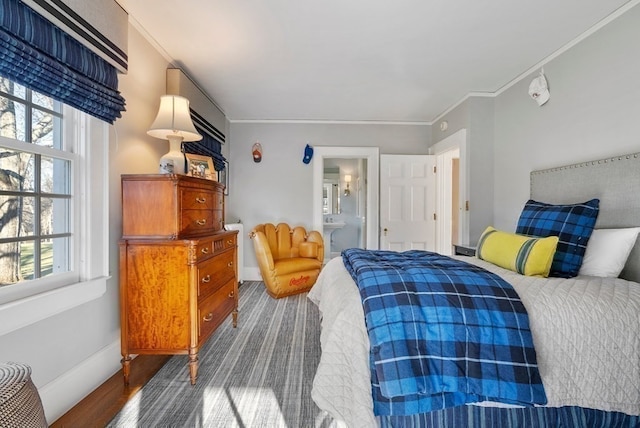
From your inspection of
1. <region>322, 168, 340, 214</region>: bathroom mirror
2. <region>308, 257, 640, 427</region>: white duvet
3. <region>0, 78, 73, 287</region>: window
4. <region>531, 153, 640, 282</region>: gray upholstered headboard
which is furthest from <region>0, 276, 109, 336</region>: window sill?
<region>322, 168, 340, 214</region>: bathroom mirror

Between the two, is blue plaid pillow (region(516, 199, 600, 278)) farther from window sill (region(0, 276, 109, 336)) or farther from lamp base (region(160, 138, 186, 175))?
window sill (region(0, 276, 109, 336))

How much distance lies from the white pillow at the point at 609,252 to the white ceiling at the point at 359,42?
1497mm

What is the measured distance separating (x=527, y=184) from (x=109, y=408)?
12.0 ft

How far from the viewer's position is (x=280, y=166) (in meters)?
4.24

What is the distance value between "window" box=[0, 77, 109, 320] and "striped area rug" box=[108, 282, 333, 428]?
730mm

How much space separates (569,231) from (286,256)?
2974mm

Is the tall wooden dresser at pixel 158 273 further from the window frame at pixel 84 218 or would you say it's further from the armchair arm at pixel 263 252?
the armchair arm at pixel 263 252

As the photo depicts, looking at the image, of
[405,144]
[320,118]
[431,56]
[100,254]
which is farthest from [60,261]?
[405,144]

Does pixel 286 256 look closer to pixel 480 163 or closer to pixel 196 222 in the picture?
pixel 196 222

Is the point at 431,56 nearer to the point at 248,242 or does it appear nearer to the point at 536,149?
the point at 536,149

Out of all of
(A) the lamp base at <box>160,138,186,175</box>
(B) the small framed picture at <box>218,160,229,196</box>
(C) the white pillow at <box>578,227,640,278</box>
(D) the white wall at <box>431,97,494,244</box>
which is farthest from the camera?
(B) the small framed picture at <box>218,160,229,196</box>

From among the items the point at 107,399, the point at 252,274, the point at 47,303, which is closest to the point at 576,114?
the point at 47,303

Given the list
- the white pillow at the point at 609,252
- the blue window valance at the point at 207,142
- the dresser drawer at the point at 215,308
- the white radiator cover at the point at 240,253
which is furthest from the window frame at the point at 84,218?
the white pillow at the point at 609,252

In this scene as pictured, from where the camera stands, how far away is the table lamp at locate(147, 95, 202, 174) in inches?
78.7
